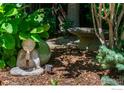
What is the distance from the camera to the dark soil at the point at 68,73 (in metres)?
4.62

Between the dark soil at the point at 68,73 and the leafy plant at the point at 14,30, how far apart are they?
0.71ft

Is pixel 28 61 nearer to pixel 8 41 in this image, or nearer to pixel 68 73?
pixel 8 41

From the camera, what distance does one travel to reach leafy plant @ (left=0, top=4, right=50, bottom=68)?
189 inches

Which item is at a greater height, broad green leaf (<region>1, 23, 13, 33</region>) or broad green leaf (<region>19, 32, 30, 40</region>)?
broad green leaf (<region>1, 23, 13, 33</region>)

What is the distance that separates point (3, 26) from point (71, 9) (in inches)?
154

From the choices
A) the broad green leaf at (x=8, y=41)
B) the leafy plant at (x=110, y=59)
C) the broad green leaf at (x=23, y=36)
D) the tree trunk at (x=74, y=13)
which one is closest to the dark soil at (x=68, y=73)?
the leafy plant at (x=110, y=59)

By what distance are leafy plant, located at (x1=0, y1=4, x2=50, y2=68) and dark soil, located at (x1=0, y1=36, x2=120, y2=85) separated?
22 centimetres

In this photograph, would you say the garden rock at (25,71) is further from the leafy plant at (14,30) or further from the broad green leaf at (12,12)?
the broad green leaf at (12,12)

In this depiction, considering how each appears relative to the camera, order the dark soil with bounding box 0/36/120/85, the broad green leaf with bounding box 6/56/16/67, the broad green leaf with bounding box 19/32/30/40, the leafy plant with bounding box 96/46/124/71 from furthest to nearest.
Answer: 1. the broad green leaf with bounding box 6/56/16/67
2. the broad green leaf with bounding box 19/32/30/40
3. the dark soil with bounding box 0/36/120/85
4. the leafy plant with bounding box 96/46/124/71

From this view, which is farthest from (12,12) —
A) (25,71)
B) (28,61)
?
(25,71)

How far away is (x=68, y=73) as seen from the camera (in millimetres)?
4867

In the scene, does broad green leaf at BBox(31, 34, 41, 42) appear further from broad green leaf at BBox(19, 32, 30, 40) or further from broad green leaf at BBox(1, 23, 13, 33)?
broad green leaf at BBox(1, 23, 13, 33)

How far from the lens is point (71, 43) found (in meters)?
7.01

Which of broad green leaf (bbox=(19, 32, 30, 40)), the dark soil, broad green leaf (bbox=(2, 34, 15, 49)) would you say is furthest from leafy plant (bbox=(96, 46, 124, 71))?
broad green leaf (bbox=(2, 34, 15, 49))
